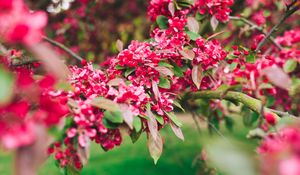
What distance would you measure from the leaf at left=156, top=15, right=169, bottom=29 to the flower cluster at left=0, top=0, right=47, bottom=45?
109 cm

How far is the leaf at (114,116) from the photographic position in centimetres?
122

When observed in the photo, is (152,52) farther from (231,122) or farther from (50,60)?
(231,122)

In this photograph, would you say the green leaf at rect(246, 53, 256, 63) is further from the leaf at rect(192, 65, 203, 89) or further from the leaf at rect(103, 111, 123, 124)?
the leaf at rect(103, 111, 123, 124)

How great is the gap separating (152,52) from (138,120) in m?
0.38

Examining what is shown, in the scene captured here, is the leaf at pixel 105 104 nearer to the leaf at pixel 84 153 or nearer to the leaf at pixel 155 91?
the leaf at pixel 84 153

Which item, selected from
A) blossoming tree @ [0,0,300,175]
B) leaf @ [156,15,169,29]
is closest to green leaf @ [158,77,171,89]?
blossoming tree @ [0,0,300,175]

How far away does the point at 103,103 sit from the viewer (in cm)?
120

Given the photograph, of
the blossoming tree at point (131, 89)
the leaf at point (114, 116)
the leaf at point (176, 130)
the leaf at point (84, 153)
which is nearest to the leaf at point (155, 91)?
the blossoming tree at point (131, 89)

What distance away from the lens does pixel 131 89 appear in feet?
4.49

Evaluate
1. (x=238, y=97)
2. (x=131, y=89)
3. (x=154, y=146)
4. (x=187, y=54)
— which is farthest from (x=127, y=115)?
(x=238, y=97)

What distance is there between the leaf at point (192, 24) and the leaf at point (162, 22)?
102 mm

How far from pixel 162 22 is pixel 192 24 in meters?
0.14

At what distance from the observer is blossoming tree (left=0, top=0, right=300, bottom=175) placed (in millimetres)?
815

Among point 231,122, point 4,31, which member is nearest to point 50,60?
point 4,31
